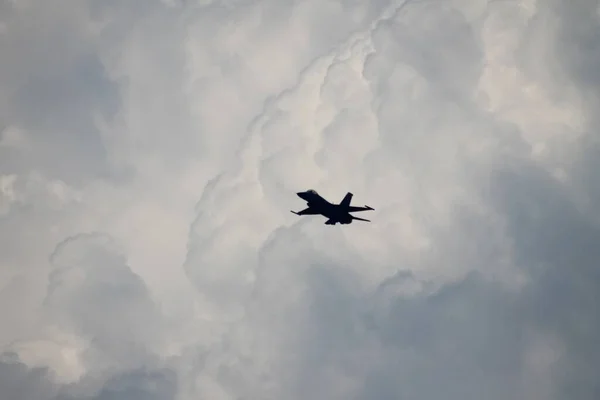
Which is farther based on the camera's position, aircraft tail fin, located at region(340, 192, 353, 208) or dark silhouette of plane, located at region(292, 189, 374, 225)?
aircraft tail fin, located at region(340, 192, 353, 208)

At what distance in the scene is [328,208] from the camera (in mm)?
129875

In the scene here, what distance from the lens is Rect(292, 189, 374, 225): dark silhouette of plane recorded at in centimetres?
12725

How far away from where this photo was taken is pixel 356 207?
13012 cm

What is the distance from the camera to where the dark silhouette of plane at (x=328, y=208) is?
12725 centimetres

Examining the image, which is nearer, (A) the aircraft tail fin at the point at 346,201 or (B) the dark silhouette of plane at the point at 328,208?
(B) the dark silhouette of plane at the point at 328,208

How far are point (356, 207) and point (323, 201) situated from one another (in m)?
6.34

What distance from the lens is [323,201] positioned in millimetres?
128500
